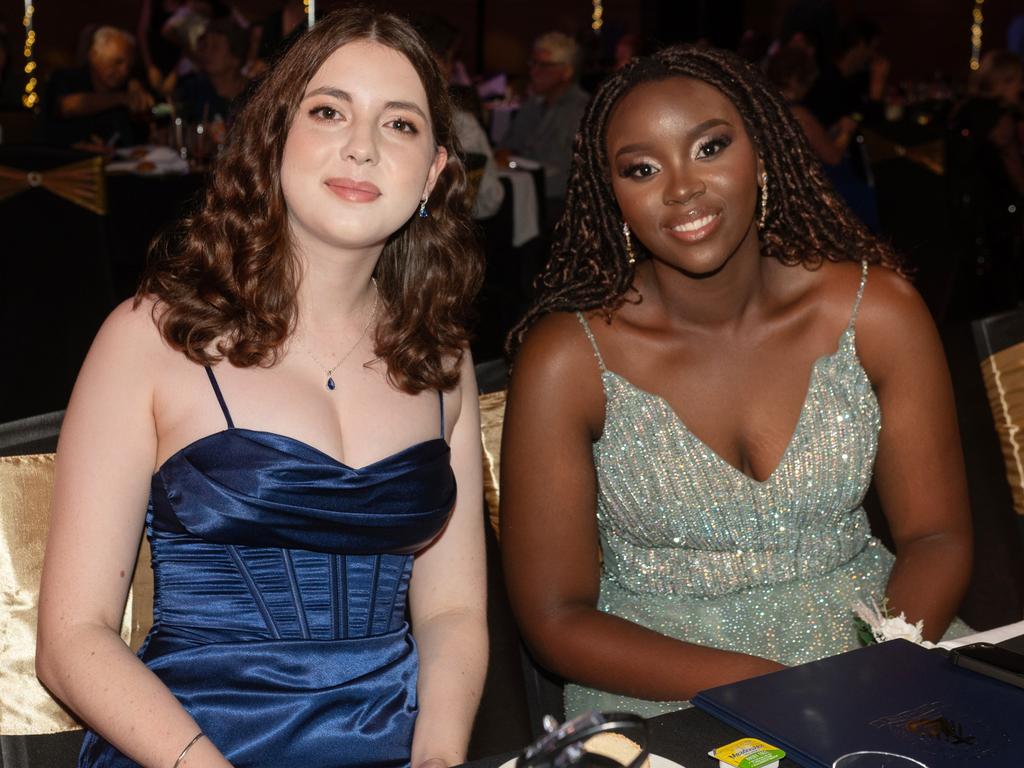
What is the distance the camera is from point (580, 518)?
6.99 ft

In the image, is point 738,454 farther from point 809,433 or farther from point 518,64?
point 518,64

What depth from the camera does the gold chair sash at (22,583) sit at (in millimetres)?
1747

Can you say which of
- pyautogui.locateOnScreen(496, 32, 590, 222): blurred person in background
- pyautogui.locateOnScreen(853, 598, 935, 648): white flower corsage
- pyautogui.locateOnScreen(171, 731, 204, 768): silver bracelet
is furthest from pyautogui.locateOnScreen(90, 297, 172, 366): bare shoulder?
pyautogui.locateOnScreen(496, 32, 590, 222): blurred person in background

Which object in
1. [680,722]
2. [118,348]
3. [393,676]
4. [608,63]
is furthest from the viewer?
[608,63]

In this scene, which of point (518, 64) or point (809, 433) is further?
point (518, 64)

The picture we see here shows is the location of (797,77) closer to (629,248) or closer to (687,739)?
(629,248)

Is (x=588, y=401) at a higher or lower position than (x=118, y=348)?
lower

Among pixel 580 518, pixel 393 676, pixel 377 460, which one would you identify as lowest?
pixel 393 676

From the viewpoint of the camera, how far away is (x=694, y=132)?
2123 millimetres

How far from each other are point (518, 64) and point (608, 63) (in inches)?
58.9

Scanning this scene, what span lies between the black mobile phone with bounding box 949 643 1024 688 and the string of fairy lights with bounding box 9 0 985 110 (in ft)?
21.2

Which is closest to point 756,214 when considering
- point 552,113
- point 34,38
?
point 552,113

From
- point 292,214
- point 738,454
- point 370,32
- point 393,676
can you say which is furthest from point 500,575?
point 370,32

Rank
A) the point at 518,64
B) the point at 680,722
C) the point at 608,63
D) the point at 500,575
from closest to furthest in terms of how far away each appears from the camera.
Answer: the point at 680,722 < the point at 500,575 < the point at 608,63 < the point at 518,64
